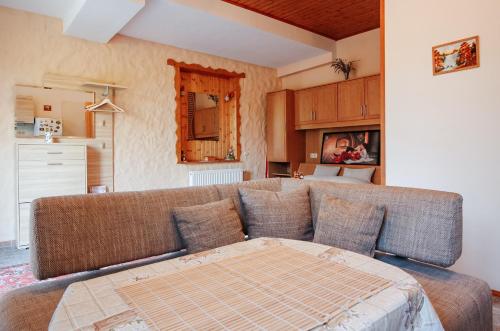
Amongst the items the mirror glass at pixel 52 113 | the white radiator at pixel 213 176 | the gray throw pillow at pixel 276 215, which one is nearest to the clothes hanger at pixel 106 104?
the mirror glass at pixel 52 113

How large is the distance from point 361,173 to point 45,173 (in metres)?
3.96

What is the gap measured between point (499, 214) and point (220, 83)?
429cm

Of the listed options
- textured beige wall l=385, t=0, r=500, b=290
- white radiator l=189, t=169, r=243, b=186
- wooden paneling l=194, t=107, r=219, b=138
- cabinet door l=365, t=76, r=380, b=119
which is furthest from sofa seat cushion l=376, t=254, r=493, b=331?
wooden paneling l=194, t=107, r=219, b=138

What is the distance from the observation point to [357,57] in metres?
4.89

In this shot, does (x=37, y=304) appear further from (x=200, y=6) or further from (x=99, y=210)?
(x=200, y=6)

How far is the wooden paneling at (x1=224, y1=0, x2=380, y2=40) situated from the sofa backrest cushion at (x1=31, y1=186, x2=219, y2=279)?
9.65ft

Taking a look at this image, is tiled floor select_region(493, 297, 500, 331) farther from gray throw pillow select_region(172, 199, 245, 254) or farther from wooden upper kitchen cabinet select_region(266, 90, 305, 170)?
wooden upper kitchen cabinet select_region(266, 90, 305, 170)

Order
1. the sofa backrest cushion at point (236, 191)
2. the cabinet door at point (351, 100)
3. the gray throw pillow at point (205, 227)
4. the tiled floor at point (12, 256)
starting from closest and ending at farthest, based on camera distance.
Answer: the gray throw pillow at point (205, 227) → the sofa backrest cushion at point (236, 191) → the tiled floor at point (12, 256) → the cabinet door at point (351, 100)

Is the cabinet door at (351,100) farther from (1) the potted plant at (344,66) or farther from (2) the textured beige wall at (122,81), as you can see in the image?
(2) the textured beige wall at (122,81)

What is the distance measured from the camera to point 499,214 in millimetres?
2260

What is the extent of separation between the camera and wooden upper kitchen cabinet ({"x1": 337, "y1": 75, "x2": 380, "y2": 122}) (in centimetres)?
439

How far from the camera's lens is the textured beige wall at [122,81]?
3.52 m

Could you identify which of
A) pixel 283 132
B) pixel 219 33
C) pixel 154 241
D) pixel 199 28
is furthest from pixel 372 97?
pixel 154 241

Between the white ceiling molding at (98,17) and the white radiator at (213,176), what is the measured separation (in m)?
2.21
